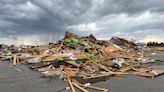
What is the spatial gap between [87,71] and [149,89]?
9.24 ft

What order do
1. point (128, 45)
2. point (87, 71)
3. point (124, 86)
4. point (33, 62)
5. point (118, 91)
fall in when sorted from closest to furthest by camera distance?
point (118, 91)
point (124, 86)
point (87, 71)
point (33, 62)
point (128, 45)

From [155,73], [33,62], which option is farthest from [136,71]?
[33,62]

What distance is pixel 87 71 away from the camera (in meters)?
7.58

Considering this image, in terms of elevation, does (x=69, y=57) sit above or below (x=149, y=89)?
above

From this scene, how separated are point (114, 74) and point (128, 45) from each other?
1067cm

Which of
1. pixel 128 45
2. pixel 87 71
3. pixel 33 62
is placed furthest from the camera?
pixel 128 45

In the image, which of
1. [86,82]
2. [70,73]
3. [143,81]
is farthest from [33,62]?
[143,81]

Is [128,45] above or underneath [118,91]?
above

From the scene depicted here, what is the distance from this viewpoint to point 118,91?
16.8 feet

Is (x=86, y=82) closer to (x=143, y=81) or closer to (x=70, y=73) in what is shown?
(x=70, y=73)

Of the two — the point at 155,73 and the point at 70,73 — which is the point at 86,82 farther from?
the point at 155,73

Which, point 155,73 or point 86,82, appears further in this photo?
point 155,73

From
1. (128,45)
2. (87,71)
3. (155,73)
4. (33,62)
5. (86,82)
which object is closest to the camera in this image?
(86,82)

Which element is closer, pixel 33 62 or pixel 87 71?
pixel 87 71
